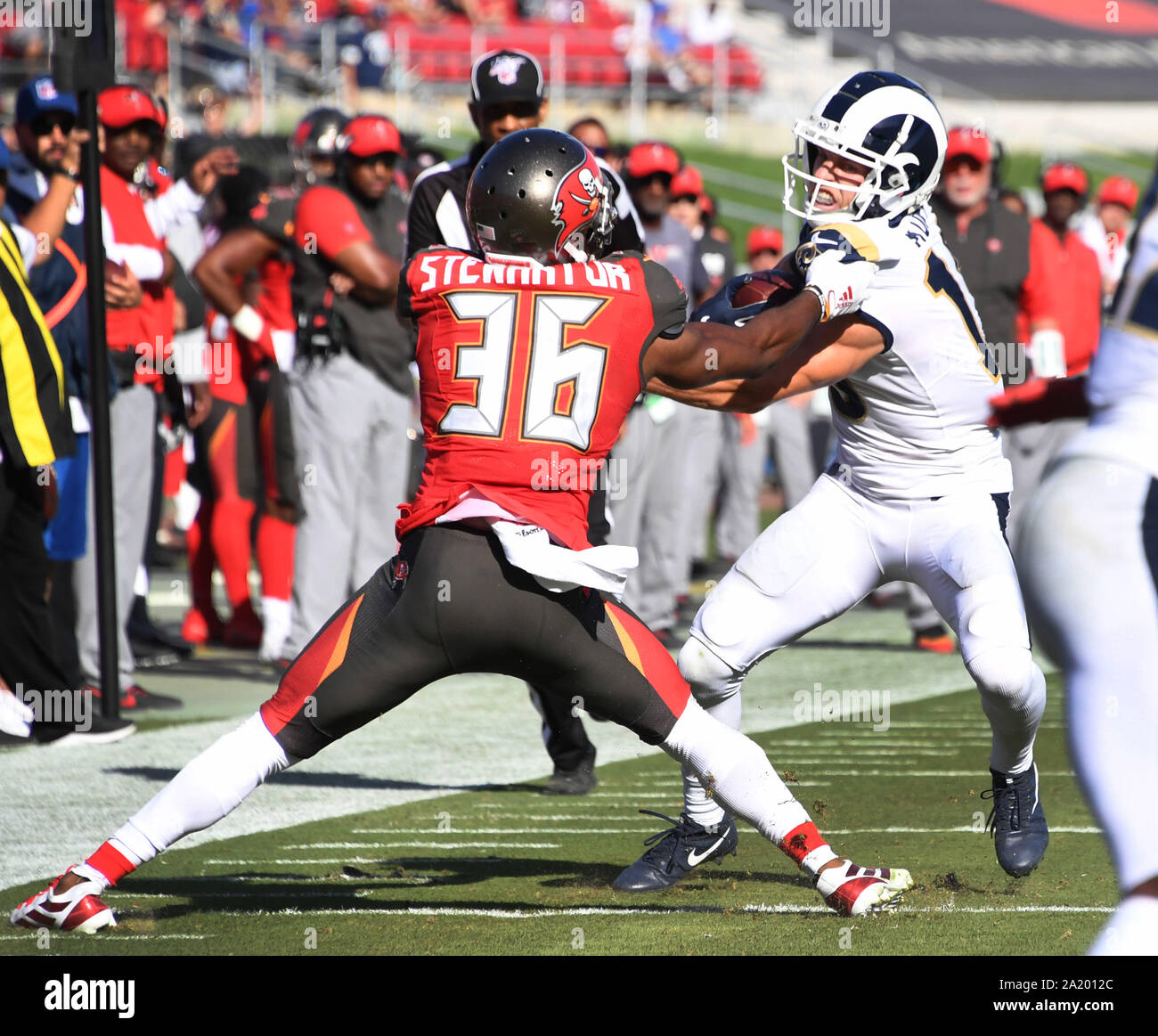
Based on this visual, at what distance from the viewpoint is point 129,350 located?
25.3 feet

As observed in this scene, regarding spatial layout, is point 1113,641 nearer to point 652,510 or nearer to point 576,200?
point 576,200

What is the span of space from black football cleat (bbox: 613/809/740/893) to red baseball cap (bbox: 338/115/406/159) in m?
4.24

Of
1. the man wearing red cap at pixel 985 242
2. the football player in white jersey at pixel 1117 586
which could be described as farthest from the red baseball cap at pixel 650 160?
the football player in white jersey at pixel 1117 586

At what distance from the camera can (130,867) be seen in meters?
4.10

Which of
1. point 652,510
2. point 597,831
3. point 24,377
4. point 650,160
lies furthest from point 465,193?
point 652,510

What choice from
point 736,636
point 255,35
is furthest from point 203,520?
point 255,35

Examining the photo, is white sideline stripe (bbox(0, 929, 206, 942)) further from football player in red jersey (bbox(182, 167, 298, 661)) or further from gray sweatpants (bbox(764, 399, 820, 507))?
gray sweatpants (bbox(764, 399, 820, 507))

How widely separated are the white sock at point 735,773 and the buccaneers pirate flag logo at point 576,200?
1113 mm

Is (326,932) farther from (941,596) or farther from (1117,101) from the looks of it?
Answer: (1117,101)

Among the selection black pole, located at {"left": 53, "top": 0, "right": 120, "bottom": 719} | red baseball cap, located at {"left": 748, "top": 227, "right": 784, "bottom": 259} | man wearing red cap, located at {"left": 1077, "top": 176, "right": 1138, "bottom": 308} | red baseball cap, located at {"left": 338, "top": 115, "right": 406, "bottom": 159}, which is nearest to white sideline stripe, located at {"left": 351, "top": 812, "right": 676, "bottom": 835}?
black pole, located at {"left": 53, "top": 0, "right": 120, "bottom": 719}

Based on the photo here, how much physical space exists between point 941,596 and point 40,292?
3.97 metres

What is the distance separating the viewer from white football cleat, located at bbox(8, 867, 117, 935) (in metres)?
4.09

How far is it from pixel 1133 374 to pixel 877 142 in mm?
1927

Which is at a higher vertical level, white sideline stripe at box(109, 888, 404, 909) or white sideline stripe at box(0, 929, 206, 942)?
white sideline stripe at box(0, 929, 206, 942)
